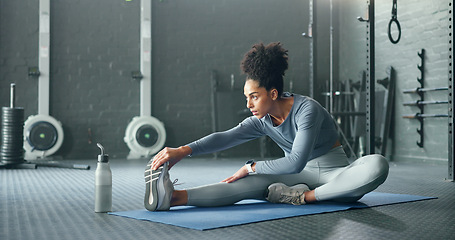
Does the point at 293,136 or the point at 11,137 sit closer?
the point at 293,136

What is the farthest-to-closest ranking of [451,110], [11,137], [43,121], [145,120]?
[145,120] → [43,121] → [11,137] → [451,110]

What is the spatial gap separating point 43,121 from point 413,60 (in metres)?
4.62

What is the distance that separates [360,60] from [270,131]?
5025mm

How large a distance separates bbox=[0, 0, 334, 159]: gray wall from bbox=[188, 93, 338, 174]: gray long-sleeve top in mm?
4570

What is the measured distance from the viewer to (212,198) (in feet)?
8.37

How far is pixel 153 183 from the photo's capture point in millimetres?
2352

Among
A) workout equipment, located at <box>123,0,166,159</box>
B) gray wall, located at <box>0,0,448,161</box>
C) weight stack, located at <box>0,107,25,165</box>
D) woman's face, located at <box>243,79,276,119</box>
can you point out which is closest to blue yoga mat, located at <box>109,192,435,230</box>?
woman's face, located at <box>243,79,276,119</box>

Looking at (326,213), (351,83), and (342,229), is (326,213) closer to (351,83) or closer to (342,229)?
(342,229)

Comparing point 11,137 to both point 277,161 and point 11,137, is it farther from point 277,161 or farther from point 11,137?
point 277,161

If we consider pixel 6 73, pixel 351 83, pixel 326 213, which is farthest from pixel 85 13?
pixel 326 213

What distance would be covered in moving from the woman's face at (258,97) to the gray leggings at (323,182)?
38cm

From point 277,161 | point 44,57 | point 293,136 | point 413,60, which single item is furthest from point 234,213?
point 44,57

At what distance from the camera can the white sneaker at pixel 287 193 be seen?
268 cm

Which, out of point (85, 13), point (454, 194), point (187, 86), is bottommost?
point (454, 194)
